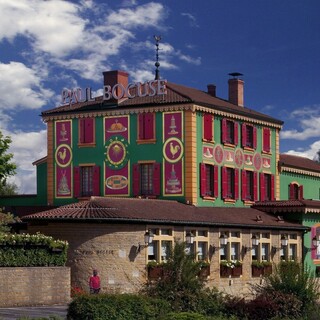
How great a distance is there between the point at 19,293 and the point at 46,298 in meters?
1.39

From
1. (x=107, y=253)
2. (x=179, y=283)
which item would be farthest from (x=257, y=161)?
(x=179, y=283)

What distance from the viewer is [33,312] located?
31609 mm

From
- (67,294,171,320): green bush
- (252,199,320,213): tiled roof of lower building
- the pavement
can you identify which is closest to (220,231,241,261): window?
(252,199,320,213): tiled roof of lower building

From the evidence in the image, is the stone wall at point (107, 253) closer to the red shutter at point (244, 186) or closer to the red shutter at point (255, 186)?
the red shutter at point (244, 186)

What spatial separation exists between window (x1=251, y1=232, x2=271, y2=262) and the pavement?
15.9 metres

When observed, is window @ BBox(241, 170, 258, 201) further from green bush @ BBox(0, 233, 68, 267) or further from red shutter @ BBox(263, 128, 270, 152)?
green bush @ BBox(0, 233, 68, 267)

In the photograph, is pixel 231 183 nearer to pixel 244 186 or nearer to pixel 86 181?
pixel 244 186

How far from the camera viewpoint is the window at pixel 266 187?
5553cm

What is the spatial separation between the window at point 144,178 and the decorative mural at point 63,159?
14.5ft

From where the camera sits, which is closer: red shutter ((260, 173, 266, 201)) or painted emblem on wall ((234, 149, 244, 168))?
painted emblem on wall ((234, 149, 244, 168))

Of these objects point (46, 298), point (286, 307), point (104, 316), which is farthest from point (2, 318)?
point (286, 307)

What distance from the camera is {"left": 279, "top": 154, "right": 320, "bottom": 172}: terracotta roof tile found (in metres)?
59.7

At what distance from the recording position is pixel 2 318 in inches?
1118

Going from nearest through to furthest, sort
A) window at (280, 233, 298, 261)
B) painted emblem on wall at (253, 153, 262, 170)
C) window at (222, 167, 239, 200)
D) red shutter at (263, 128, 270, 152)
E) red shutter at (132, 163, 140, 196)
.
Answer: red shutter at (132, 163, 140, 196)
window at (280, 233, 298, 261)
window at (222, 167, 239, 200)
painted emblem on wall at (253, 153, 262, 170)
red shutter at (263, 128, 270, 152)
